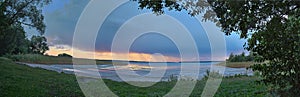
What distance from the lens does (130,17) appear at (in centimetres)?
590

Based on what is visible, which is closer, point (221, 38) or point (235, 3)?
point (235, 3)

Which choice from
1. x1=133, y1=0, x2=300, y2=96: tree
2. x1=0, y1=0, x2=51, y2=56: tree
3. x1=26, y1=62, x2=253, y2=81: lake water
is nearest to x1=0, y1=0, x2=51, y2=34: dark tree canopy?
x1=0, y1=0, x2=51, y2=56: tree

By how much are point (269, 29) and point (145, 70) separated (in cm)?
580

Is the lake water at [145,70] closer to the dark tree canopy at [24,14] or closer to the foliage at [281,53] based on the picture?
the foliage at [281,53]

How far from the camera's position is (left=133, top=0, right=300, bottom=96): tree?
4648 millimetres

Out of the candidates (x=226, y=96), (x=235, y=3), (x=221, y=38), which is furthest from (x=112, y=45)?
(x=226, y=96)

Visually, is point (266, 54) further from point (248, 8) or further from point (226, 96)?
point (226, 96)

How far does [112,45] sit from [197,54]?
1608 mm

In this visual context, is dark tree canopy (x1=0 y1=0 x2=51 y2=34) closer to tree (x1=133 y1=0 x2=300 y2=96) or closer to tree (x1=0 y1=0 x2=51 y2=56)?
tree (x1=0 y1=0 x2=51 y2=56)

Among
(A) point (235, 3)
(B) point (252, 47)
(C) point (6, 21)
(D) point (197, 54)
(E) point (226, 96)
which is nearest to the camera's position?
(A) point (235, 3)

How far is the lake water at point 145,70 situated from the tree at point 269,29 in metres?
1.34

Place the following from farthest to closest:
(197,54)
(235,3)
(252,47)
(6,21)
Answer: (6,21)
(197,54)
(252,47)
(235,3)

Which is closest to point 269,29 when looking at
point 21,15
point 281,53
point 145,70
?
point 281,53

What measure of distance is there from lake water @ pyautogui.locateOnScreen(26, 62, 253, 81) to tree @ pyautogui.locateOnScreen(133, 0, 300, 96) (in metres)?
1.34
